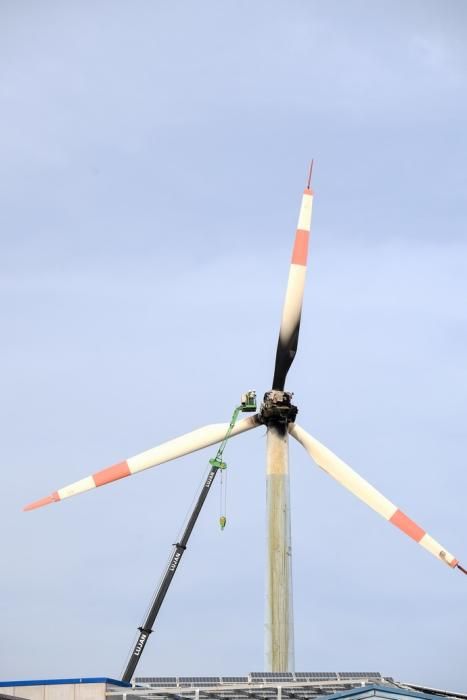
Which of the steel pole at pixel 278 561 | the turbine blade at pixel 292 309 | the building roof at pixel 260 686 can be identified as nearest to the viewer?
the building roof at pixel 260 686

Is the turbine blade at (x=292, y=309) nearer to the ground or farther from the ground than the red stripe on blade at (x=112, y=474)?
farther from the ground

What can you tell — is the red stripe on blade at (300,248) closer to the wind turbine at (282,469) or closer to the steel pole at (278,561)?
the wind turbine at (282,469)

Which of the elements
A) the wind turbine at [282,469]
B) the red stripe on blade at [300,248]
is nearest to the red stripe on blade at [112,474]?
the wind turbine at [282,469]

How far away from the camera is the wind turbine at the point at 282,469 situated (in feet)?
415

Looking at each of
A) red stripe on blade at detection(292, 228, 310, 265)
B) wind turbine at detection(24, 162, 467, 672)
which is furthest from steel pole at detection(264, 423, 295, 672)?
red stripe on blade at detection(292, 228, 310, 265)

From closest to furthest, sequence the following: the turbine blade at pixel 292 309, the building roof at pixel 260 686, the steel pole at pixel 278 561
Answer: the building roof at pixel 260 686
the steel pole at pixel 278 561
the turbine blade at pixel 292 309

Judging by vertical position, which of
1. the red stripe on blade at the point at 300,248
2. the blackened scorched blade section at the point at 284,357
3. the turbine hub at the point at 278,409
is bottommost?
the turbine hub at the point at 278,409

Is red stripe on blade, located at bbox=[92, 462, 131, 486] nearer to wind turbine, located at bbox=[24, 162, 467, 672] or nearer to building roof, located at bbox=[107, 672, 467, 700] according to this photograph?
wind turbine, located at bbox=[24, 162, 467, 672]

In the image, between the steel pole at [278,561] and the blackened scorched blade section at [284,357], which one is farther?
the blackened scorched blade section at [284,357]

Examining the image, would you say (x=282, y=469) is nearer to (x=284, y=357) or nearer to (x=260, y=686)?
(x=284, y=357)

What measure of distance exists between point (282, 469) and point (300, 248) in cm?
1589

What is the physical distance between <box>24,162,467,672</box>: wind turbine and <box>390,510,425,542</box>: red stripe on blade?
7 centimetres

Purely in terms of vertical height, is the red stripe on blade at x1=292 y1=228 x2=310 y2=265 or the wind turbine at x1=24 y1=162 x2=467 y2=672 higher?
the red stripe on blade at x1=292 y1=228 x2=310 y2=265

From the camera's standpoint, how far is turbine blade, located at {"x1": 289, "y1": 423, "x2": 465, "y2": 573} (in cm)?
12706
